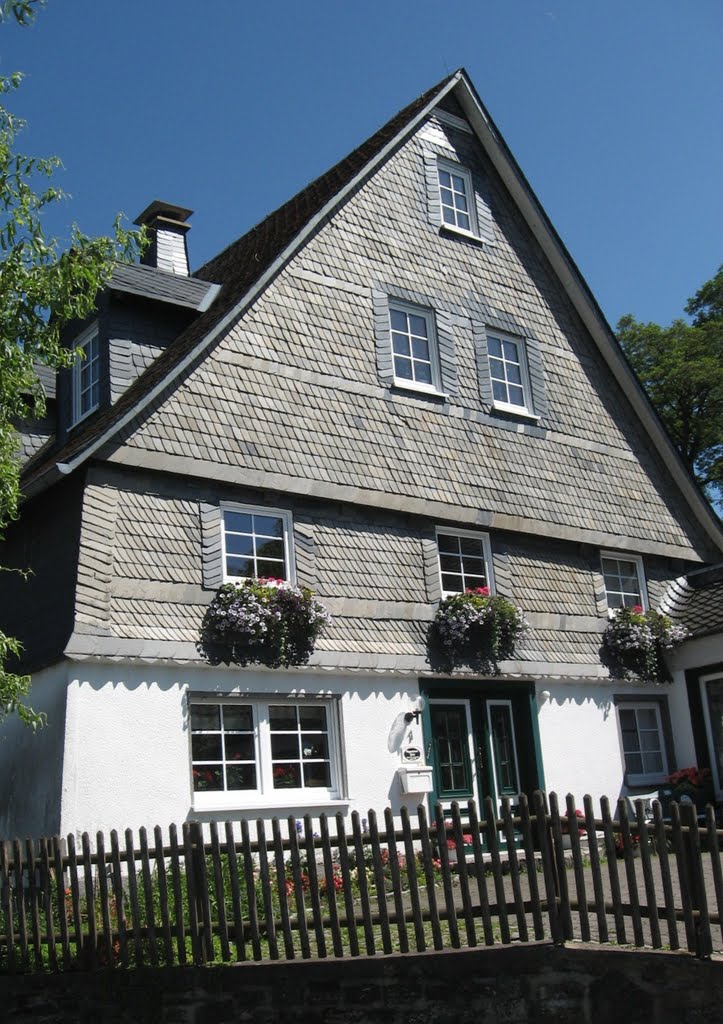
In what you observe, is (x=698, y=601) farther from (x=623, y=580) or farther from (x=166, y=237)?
(x=166, y=237)

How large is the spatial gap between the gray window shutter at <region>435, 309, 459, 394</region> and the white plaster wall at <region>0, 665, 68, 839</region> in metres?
7.43

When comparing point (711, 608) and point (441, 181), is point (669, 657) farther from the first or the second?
point (441, 181)

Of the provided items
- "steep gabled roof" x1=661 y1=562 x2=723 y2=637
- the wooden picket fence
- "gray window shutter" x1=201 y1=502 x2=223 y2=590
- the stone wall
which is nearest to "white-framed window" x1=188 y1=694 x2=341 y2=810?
"gray window shutter" x1=201 y1=502 x2=223 y2=590

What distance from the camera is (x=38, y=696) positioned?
1295cm

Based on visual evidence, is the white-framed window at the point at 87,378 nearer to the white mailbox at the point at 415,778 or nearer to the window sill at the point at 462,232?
the window sill at the point at 462,232

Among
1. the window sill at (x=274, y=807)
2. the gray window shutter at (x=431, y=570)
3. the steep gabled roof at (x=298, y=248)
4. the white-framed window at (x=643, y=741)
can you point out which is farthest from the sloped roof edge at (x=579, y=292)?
the window sill at (x=274, y=807)

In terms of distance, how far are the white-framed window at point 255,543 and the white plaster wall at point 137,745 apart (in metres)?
1.30

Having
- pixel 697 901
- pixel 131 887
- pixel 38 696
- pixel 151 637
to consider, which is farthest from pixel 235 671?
pixel 697 901

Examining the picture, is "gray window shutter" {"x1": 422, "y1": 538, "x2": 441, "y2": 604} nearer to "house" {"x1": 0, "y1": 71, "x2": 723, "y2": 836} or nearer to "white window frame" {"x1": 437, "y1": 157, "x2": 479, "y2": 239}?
"house" {"x1": 0, "y1": 71, "x2": 723, "y2": 836}

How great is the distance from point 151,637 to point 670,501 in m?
10.4

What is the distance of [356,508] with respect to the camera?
15.5 meters

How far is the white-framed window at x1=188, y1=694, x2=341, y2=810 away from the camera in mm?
13320

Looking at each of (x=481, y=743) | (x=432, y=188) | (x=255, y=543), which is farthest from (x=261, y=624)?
(x=432, y=188)

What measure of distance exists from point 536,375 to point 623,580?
3659mm
